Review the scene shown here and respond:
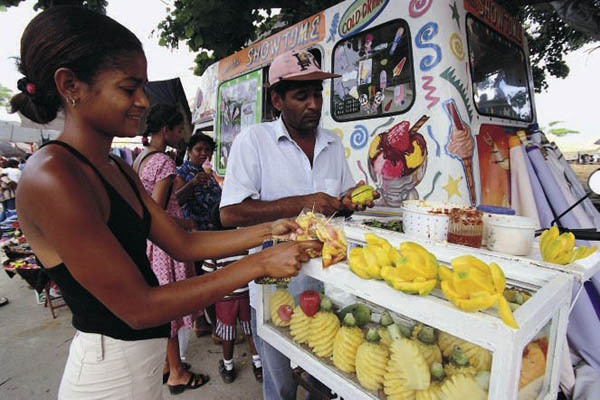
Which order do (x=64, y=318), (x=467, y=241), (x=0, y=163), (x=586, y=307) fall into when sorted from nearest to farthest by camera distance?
(x=467, y=241)
(x=586, y=307)
(x=64, y=318)
(x=0, y=163)

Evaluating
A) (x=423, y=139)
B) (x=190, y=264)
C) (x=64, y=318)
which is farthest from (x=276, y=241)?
(x=64, y=318)

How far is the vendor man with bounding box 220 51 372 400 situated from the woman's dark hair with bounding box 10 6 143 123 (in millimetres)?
792

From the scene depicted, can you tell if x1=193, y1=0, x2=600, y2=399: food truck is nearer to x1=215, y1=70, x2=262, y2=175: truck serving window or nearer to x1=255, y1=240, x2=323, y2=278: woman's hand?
x1=255, y1=240, x2=323, y2=278: woman's hand

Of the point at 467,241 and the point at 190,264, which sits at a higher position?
the point at 467,241

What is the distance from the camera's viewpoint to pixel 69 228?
0.79 metres

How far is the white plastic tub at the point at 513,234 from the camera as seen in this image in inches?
45.6

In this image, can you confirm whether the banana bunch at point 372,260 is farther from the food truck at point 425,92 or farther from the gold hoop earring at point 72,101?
the food truck at point 425,92

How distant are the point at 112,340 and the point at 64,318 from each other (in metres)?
4.03

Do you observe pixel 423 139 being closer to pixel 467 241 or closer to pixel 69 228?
pixel 467 241

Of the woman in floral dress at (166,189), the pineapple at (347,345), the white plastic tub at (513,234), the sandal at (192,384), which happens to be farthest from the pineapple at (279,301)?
the sandal at (192,384)

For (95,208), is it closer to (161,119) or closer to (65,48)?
(65,48)

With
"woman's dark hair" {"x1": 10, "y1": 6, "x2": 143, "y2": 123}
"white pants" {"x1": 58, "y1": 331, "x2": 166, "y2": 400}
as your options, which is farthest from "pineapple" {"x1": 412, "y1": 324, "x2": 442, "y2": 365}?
"woman's dark hair" {"x1": 10, "y1": 6, "x2": 143, "y2": 123}

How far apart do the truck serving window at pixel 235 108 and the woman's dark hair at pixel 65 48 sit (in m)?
2.97

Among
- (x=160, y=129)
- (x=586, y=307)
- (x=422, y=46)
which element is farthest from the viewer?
(x=160, y=129)
